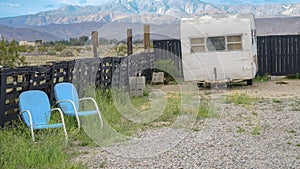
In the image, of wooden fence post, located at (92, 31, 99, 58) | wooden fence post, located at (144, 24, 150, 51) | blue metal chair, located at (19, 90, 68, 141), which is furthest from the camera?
wooden fence post, located at (144, 24, 150, 51)

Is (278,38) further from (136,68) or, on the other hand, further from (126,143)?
(126,143)

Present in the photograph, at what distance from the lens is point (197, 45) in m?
11.9

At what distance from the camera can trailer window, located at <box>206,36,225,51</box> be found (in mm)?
11812

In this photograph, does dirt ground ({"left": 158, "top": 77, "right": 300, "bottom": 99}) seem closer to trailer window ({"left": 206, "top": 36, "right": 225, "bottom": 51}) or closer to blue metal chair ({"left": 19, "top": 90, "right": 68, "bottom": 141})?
trailer window ({"left": 206, "top": 36, "right": 225, "bottom": 51})

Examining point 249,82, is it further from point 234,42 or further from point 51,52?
point 51,52

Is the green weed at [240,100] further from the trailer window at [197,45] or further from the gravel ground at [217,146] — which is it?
the trailer window at [197,45]

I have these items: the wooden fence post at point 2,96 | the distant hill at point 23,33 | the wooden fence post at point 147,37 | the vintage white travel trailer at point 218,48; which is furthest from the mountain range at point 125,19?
the wooden fence post at point 2,96

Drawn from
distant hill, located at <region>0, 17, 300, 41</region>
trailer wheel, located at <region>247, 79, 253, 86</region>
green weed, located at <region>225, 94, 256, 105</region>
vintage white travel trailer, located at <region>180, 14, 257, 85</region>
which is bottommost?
green weed, located at <region>225, 94, 256, 105</region>

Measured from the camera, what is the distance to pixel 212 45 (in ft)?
38.8

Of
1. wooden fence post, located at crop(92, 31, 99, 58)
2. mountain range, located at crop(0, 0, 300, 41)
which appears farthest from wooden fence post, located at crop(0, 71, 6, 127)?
wooden fence post, located at crop(92, 31, 99, 58)

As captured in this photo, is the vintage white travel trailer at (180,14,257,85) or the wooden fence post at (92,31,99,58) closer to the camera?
the wooden fence post at (92,31,99,58)

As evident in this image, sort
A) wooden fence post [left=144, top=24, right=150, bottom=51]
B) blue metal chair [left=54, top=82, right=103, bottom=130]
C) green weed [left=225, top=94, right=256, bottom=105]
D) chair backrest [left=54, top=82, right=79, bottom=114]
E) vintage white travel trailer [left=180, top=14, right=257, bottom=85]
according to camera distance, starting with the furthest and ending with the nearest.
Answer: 1. wooden fence post [left=144, top=24, right=150, bottom=51]
2. vintage white travel trailer [left=180, top=14, right=257, bottom=85]
3. green weed [left=225, top=94, right=256, bottom=105]
4. chair backrest [left=54, top=82, right=79, bottom=114]
5. blue metal chair [left=54, top=82, right=103, bottom=130]

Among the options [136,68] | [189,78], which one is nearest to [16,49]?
[136,68]

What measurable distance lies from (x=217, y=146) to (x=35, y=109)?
7.74 feet
